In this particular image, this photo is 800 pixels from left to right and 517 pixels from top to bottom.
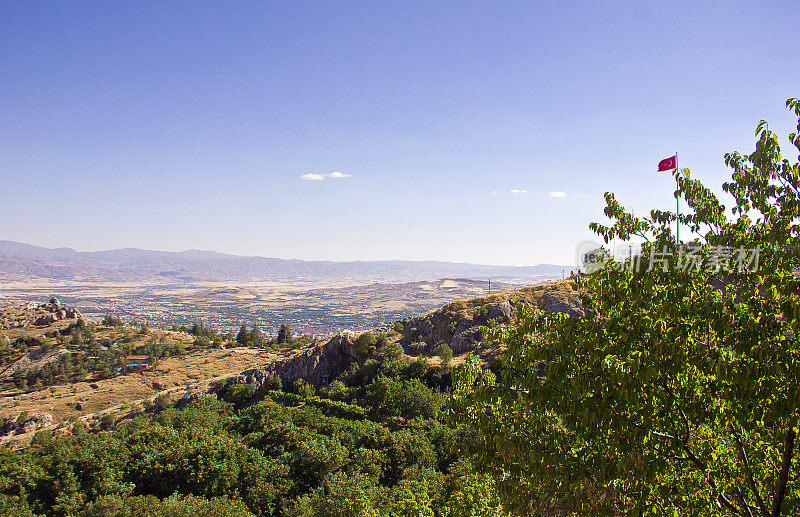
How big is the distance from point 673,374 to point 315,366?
6914cm

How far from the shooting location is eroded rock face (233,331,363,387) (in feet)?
227

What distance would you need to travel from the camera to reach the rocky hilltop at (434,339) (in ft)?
226

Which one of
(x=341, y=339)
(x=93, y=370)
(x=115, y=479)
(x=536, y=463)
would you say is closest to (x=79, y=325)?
(x=93, y=370)

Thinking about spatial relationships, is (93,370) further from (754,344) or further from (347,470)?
(754,344)

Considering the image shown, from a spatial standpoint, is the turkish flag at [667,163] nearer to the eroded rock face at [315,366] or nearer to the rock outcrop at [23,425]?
the eroded rock face at [315,366]

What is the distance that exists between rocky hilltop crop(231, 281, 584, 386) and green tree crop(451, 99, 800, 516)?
56535 mm

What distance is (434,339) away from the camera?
257 feet

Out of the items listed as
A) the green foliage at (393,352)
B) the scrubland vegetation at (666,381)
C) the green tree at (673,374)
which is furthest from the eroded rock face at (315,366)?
the green tree at (673,374)

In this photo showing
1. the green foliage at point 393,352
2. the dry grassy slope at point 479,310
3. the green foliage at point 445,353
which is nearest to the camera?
the green foliage at point 445,353

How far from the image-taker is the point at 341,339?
75062 mm

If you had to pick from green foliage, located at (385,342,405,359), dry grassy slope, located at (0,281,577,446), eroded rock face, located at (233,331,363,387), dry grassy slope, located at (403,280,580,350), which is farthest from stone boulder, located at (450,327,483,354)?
eroded rock face, located at (233,331,363,387)

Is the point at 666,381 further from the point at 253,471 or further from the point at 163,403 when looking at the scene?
the point at 163,403

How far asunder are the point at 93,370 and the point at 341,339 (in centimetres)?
7653

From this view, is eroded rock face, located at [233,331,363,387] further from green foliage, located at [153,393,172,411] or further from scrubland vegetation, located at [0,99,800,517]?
scrubland vegetation, located at [0,99,800,517]
